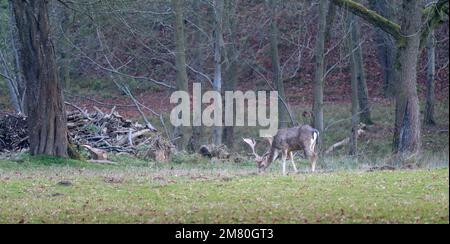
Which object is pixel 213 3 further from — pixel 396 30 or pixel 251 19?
pixel 396 30

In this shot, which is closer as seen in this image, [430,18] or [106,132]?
[430,18]

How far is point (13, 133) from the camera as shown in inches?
1017

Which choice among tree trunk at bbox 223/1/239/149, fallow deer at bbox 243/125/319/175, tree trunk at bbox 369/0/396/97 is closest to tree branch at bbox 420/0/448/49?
fallow deer at bbox 243/125/319/175

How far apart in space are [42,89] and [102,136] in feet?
11.6

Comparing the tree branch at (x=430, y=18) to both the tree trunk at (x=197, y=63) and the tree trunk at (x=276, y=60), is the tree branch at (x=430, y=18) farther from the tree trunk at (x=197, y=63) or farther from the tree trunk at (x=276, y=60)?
the tree trunk at (x=197, y=63)

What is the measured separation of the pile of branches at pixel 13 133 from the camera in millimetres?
25453

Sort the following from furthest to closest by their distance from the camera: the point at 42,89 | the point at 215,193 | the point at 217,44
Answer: the point at 217,44, the point at 42,89, the point at 215,193

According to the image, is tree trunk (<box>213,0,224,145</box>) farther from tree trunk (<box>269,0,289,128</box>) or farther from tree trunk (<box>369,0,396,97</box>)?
tree trunk (<box>369,0,396,97</box>)

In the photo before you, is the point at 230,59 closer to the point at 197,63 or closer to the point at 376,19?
the point at 197,63

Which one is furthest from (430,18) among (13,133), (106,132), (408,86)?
(13,133)

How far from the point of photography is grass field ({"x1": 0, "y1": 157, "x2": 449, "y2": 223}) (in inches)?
554

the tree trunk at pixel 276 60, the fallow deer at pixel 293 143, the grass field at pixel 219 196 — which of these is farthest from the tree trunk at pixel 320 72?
the grass field at pixel 219 196

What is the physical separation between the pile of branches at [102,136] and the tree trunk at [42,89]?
1083 millimetres

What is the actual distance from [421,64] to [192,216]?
92.8 ft
